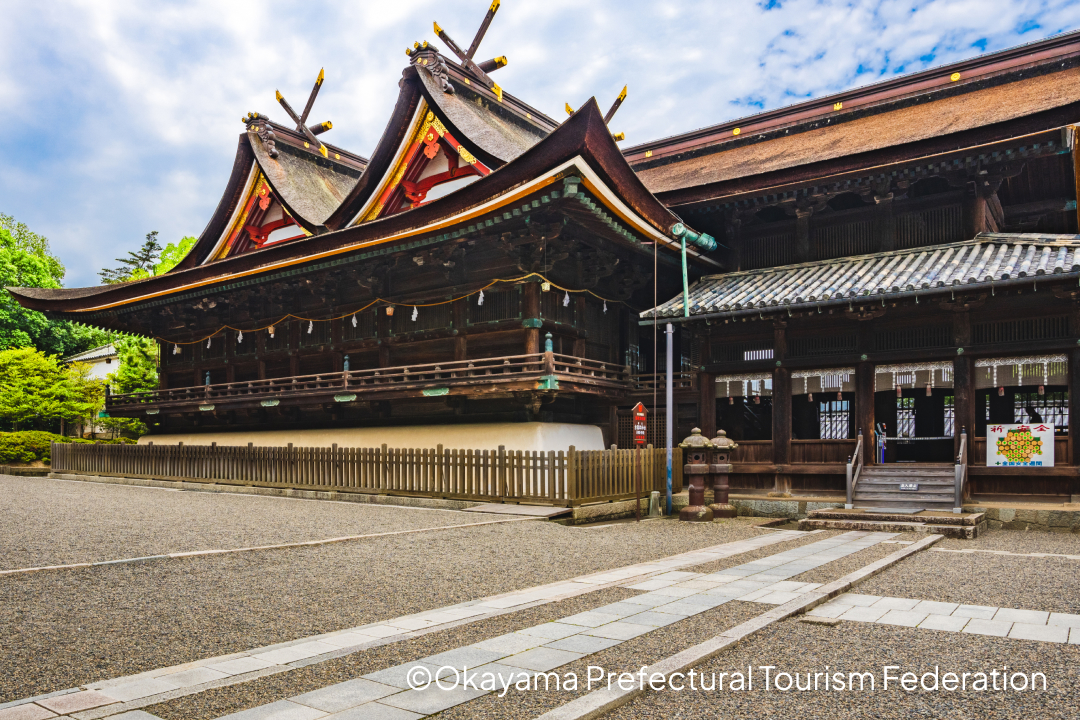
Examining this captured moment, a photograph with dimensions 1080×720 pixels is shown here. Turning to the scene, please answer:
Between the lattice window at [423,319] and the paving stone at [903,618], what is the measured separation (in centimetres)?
1420

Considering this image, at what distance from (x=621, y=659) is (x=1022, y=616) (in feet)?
12.4

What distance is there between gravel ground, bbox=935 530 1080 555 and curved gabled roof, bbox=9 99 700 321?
884 centimetres

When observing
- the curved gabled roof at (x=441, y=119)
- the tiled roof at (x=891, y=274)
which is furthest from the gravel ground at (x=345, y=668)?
the curved gabled roof at (x=441, y=119)

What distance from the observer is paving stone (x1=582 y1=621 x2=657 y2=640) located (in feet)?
17.5

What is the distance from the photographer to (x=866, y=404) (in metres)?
15.4

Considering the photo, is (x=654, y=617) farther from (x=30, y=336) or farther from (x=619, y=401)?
(x=30, y=336)

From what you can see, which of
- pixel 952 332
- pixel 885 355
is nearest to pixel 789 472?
pixel 885 355

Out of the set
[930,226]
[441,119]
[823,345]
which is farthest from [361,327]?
[930,226]

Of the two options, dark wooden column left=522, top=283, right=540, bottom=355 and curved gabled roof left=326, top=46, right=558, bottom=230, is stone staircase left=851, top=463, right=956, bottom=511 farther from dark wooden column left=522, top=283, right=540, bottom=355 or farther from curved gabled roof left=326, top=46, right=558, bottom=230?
curved gabled roof left=326, top=46, right=558, bottom=230

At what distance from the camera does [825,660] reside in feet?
16.1

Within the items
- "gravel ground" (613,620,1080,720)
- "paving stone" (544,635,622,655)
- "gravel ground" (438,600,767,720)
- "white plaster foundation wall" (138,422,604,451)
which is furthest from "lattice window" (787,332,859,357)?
"paving stone" (544,635,622,655)

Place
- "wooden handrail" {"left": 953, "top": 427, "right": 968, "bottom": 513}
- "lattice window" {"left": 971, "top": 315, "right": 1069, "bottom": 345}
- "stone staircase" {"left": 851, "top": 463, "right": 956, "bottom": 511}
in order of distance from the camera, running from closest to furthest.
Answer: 1. "wooden handrail" {"left": 953, "top": 427, "right": 968, "bottom": 513}
2. "lattice window" {"left": 971, "top": 315, "right": 1069, "bottom": 345}
3. "stone staircase" {"left": 851, "top": 463, "right": 956, "bottom": 511}

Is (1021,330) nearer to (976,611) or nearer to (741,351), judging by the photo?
(741,351)

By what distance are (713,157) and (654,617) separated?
18774 millimetres
